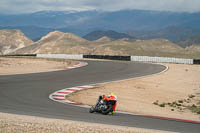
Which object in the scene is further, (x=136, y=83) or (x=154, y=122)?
(x=136, y=83)

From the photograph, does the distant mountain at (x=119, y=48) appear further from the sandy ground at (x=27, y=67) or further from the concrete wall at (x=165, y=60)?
the sandy ground at (x=27, y=67)

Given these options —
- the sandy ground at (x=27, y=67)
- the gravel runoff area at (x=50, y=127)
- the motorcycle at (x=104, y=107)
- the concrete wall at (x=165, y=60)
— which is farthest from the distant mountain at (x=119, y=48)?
the gravel runoff area at (x=50, y=127)

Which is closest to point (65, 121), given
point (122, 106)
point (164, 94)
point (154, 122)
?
point (154, 122)

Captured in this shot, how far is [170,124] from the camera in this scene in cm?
1194

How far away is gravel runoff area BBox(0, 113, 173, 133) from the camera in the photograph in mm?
9672

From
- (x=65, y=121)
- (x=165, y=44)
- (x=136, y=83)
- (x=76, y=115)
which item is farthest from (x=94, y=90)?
(x=165, y=44)

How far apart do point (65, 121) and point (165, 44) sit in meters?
188

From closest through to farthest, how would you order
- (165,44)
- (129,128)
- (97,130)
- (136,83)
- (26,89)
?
1. (97,130)
2. (129,128)
3. (26,89)
4. (136,83)
5. (165,44)

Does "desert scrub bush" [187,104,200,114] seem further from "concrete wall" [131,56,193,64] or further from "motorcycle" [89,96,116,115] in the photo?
"concrete wall" [131,56,193,64]

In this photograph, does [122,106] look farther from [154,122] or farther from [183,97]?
[183,97]

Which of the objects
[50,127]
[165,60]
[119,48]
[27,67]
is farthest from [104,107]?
[119,48]

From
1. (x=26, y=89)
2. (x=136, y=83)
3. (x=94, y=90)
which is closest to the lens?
(x=26, y=89)

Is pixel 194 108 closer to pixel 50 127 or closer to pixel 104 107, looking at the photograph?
pixel 104 107

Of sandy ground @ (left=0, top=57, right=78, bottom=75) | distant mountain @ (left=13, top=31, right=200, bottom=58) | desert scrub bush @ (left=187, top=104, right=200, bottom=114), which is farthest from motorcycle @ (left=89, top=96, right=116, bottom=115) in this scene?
distant mountain @ (left=13, top=31, right=200, bottom=58)
